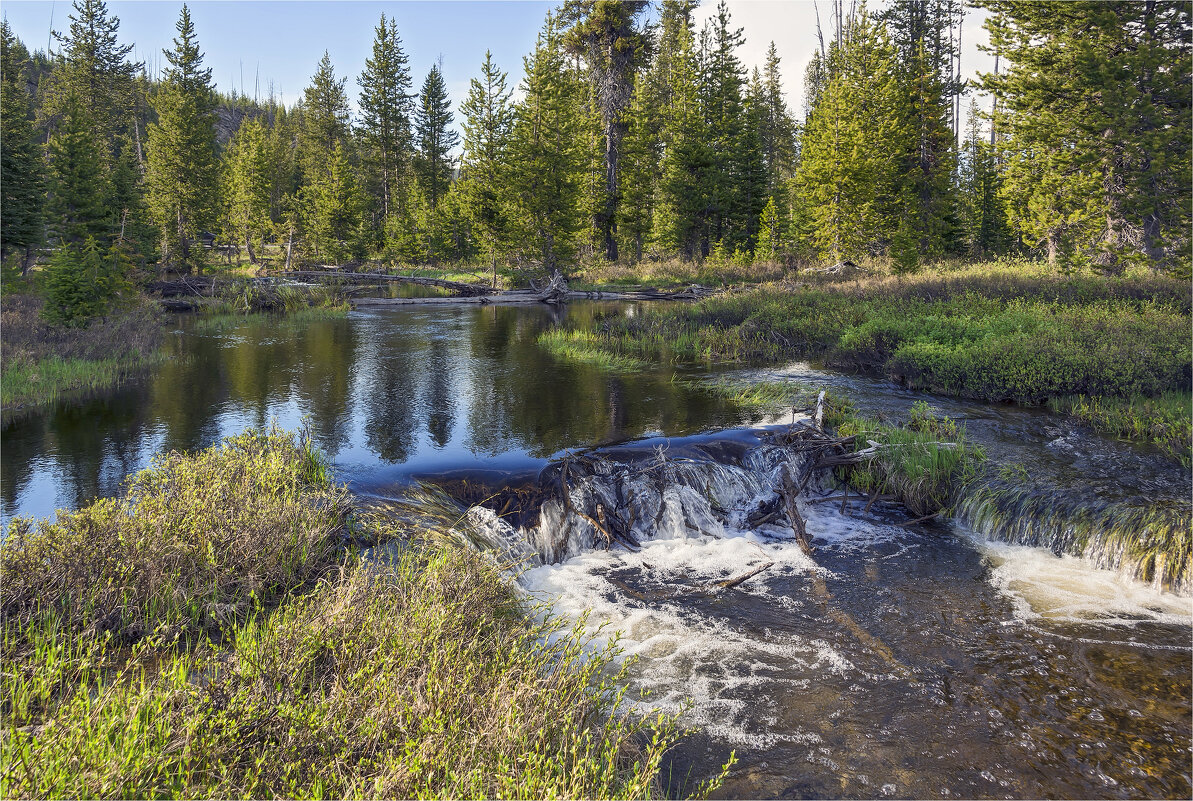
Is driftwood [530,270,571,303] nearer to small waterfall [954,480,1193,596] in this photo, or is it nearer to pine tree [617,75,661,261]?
pine tree [617,75,661,261]

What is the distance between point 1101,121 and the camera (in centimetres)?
2275

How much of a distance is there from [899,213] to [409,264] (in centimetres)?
3592

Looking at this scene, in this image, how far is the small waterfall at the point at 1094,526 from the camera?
7.22 metres

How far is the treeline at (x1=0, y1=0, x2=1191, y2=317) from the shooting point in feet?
76.6

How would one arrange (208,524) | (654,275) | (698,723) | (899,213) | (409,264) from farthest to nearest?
(409,264), (654,275), (899,213), (208,524), (698,723)

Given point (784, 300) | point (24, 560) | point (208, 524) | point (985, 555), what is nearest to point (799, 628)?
point (985, 555)

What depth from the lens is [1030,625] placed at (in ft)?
21.3

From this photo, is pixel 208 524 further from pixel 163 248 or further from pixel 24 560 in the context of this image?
pixel 163 248

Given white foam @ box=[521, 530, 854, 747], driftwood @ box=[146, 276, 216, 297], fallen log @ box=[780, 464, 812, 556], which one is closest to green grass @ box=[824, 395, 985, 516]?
fallen log @ box=[780, 464, 812, 556]

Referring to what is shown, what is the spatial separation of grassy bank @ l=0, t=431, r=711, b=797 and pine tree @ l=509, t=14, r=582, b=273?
35212 millimetres

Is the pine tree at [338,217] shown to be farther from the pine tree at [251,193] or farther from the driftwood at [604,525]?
the driftwood at [604,525]

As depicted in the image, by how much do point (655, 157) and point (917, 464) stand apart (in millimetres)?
49483

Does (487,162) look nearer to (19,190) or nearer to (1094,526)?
(19,190)

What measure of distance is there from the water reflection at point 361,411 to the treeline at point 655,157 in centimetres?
606
